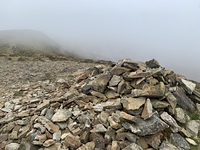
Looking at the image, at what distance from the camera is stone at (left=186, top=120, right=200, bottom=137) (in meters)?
11.9

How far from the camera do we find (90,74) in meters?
16.9

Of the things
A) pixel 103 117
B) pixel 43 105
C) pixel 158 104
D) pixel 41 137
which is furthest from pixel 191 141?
pixel 43 105

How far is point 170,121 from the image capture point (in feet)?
37.8

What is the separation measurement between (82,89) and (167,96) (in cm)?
454

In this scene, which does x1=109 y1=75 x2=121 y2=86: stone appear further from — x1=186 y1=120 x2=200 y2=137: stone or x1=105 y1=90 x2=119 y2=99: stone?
x1=186 y1=120 x2=200 y2=137: stone

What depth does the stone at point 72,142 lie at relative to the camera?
10.8 meters

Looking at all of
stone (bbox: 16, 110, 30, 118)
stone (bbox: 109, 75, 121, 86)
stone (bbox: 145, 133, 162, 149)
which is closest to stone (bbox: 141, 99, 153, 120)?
stone (bbox: 145, 133, 162, 149)

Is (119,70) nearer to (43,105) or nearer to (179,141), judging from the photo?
(43,105)

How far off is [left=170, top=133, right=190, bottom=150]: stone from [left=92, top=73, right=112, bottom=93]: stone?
14.0ft

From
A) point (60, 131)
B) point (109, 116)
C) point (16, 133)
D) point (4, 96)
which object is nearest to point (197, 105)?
point (109, 116)

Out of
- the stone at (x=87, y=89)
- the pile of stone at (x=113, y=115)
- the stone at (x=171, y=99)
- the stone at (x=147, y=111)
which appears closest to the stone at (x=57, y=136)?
the pile of stone at (x=113, y=115)

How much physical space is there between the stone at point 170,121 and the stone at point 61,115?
14.2ft

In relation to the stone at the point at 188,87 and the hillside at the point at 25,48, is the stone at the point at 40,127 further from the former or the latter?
the hillside at the point at 25,48

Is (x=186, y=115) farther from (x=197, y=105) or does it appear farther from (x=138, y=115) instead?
(x=138, y=115)
